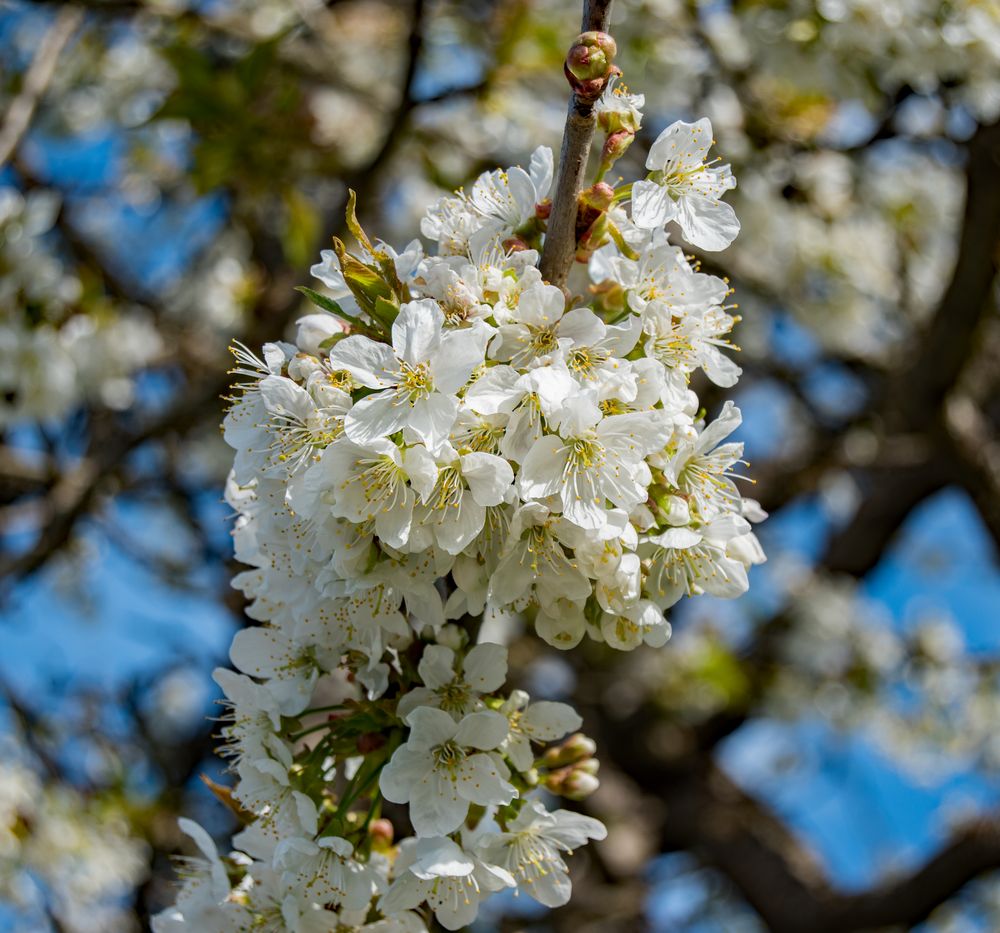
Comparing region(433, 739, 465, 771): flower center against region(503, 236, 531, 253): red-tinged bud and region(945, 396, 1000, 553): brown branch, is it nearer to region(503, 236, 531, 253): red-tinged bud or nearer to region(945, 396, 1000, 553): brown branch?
region(503, 236, 531, 253): red-tinged bud

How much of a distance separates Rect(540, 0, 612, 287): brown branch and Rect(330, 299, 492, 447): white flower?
0.61ft

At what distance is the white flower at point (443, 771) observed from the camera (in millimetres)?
1064

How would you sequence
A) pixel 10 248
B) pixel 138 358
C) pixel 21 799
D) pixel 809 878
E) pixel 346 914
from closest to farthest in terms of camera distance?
pixel 346 914 → pixel 10 248 → pixel 138 358 → pixel 21 799 → pixel 809 878

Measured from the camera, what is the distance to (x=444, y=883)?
3.60 feet

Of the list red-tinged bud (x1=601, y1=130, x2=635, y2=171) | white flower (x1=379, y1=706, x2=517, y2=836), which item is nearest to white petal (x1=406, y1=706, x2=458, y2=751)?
white flower (x1=379, y1=706, x2=517, y2=836)

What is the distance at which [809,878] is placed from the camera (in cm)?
477

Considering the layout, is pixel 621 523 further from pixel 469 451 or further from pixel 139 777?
pixel 139 777

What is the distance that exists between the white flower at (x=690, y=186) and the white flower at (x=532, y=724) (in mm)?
565

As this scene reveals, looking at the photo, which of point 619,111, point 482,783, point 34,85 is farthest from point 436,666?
point 34,85

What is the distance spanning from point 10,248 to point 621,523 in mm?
2239

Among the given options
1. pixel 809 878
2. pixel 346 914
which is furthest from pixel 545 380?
pixel 809 878

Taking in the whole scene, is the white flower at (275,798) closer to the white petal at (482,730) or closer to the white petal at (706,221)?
the white petal at (482,730)

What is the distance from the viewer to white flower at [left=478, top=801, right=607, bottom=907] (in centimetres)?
112

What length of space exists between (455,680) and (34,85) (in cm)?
253
